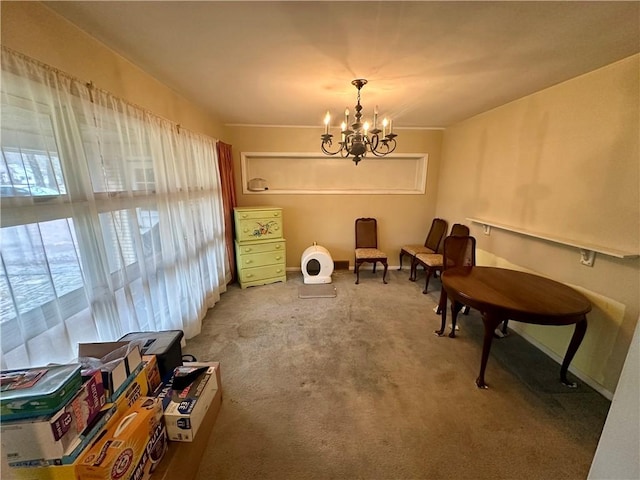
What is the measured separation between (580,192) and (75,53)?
11.9 feet

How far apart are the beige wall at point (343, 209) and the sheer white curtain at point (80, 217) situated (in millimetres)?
1940

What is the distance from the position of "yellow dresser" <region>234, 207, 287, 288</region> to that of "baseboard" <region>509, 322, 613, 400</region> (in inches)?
120

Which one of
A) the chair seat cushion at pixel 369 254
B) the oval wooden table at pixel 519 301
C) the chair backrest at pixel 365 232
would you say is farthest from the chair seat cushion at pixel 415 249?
the oval wooden table at pixel 519 301

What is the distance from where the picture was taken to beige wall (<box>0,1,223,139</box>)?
114 cm

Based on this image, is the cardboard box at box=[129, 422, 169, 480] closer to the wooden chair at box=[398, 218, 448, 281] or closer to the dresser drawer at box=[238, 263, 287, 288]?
the dresser drawer at box=[238, 263, 287, 288]

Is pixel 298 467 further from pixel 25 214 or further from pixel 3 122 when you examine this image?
pixel 3 122

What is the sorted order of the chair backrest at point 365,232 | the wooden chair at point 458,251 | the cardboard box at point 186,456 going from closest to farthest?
the cardboard box at point 186,456, the wooden chair at point 458,251, the chair backrest at point 365,232

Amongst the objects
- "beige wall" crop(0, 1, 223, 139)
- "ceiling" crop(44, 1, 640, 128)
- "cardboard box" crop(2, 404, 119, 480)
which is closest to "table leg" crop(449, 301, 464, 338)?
"ceiling" crop(44, 1, 640, 128)

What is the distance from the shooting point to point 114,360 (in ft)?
3.84

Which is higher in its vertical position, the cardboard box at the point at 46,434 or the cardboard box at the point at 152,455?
the cardboard box at the point at 46,434

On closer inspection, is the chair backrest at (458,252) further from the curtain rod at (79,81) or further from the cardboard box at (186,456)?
the curtain rod at (79,81)

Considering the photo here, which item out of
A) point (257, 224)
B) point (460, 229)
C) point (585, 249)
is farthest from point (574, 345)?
point (257, 224)

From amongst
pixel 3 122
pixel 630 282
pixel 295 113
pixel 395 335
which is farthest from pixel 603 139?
pixel 3 122

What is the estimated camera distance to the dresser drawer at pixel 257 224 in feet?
12.2
